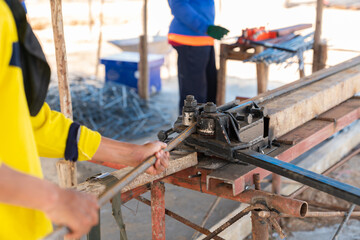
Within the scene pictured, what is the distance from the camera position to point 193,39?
4.78 metres

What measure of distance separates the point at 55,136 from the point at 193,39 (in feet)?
11.1

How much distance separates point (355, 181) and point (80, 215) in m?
4.68

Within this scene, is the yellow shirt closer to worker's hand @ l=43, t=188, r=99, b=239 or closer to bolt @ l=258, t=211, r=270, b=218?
worker's hand @ l=43, t=188, r=99, b=239

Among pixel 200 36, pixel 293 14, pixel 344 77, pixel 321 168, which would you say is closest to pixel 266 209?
pixel 344 77

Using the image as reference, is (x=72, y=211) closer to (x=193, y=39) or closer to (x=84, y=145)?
(x=84, y=145)

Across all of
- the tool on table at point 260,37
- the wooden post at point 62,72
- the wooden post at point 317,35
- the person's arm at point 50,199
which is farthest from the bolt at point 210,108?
the wooden post at point 317,35

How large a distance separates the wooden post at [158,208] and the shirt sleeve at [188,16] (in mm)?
2549

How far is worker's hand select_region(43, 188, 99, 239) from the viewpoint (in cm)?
115

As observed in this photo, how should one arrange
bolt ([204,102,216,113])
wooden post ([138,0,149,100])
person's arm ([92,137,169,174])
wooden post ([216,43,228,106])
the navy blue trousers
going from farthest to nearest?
wooden post ([138,0,149,100]) < wooden post ([216,43,228,106]) < the navy blue trousers < bolt ([204,102,216,113]) < person's arm ([92,137,169,174])

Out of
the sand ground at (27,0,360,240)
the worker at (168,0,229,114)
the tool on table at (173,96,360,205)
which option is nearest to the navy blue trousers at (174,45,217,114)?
the worker at (168,0,229,114)

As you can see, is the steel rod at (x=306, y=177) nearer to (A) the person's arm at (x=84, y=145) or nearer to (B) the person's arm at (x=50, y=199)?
(A) the person's arm at (x=84, y=145)

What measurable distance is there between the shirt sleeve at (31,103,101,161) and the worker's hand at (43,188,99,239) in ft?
1.27

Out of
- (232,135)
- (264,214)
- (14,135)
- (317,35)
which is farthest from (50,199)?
(317,35)

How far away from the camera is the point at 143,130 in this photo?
6094 millimetres
